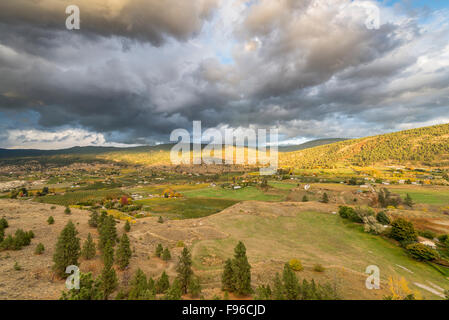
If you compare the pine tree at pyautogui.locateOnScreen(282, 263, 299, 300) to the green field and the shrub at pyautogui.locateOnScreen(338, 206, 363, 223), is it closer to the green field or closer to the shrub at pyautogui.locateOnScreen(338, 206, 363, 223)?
the shrub at pyautogui.locateOnScreen(338, 206, 363, 223)

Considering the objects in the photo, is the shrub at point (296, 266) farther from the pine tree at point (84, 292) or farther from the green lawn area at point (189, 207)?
→ the green lawn area at point (189, 207)

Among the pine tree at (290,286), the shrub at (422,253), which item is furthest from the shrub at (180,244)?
the shrub at (422,253)

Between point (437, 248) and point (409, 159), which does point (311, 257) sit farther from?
point (409, 159)

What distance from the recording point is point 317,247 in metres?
43.3

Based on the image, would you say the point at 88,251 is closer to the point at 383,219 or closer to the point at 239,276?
the point at 239,276

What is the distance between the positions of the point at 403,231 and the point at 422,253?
25.4ft

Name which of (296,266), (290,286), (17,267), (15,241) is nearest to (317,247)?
(296,266)

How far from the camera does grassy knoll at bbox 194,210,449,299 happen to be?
32.8 meters

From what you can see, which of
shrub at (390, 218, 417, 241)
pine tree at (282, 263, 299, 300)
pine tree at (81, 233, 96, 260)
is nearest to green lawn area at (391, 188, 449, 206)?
shrub at (390, 218, 417, 241)

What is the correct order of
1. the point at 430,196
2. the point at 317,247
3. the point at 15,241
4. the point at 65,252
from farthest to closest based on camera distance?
the point at 430,196
the point at 317,247
the point at 15,241
the point at 65,252

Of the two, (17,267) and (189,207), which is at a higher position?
(17,267)

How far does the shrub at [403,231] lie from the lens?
1671 inches

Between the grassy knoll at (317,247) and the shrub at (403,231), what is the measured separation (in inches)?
93.6
